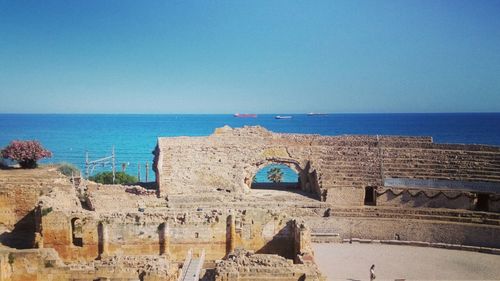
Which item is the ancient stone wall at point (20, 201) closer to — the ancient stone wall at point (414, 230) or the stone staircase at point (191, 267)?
the stone staircase at point (191, 267)

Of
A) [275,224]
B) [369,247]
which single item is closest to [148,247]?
[275,224]

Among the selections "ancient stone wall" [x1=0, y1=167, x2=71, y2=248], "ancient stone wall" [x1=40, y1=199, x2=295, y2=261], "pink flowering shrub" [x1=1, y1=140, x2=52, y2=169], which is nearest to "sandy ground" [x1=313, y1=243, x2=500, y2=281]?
"ancient stone wall" [x1=40, y1=199, x2=295, y2=261]

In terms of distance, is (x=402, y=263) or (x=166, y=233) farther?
(x=402, y=263)

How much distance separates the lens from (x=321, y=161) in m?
27.1

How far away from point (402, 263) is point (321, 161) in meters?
10.1

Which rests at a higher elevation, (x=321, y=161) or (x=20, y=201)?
(x=321, y=161)

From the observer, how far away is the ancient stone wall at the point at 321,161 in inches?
971

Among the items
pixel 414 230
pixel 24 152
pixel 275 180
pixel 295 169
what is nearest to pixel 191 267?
pixel 414 230

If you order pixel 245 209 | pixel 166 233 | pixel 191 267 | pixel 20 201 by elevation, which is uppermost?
pixel 20 201

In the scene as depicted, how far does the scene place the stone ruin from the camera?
1320cm

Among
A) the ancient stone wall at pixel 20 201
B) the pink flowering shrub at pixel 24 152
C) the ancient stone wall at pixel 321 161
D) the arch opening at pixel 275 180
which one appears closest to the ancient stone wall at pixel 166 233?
the ancient stone wall at pixel 20 201

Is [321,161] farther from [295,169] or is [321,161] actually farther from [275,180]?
[275,180]

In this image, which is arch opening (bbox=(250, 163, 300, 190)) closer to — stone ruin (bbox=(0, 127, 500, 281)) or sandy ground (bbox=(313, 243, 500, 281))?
stone ruin (bbox=(0, 127, 500, 281))

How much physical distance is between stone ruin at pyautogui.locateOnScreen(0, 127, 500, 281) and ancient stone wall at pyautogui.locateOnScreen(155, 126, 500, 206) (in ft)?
0.25
